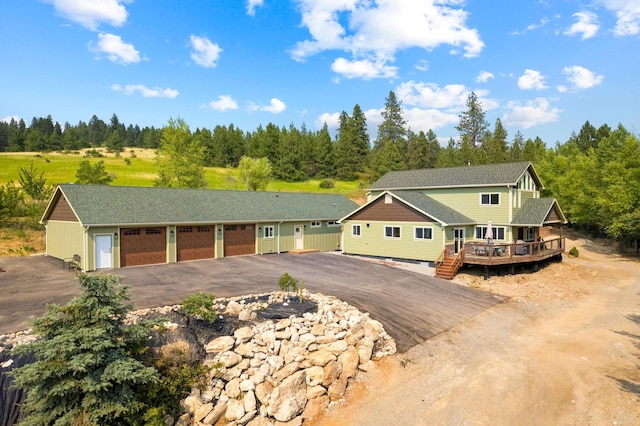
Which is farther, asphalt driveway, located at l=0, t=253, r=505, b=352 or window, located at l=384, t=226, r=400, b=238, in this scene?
window, located at l=384, t=226, r=400, b=238

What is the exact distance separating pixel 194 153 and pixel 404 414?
3948 centimetres

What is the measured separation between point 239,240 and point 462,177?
57.8 ft

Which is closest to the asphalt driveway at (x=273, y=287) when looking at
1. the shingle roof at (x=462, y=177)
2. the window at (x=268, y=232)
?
the window at (x=268, y=232)

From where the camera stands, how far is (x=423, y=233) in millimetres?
25172

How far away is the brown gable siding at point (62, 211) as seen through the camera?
22.3 m

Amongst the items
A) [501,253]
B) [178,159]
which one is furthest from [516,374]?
[178,159]

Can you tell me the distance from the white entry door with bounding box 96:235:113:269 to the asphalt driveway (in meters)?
1.30

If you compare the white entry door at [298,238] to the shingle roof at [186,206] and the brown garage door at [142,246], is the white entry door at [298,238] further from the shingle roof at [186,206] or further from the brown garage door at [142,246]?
the brown garage door at [142,246]

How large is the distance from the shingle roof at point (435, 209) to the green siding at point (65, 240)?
19189 millimetres

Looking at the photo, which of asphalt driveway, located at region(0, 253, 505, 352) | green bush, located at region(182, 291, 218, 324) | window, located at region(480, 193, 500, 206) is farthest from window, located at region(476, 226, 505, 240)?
green bush, located at region(182, 291, 218, 324)

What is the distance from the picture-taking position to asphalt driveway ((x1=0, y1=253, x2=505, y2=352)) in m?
14.0

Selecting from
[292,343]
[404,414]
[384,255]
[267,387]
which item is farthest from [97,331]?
[384,255]

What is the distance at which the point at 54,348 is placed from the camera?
320 inches

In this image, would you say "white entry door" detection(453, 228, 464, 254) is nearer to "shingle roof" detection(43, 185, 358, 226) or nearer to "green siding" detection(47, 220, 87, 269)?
"shingle roof" detection(43, 185, 358, 226)
